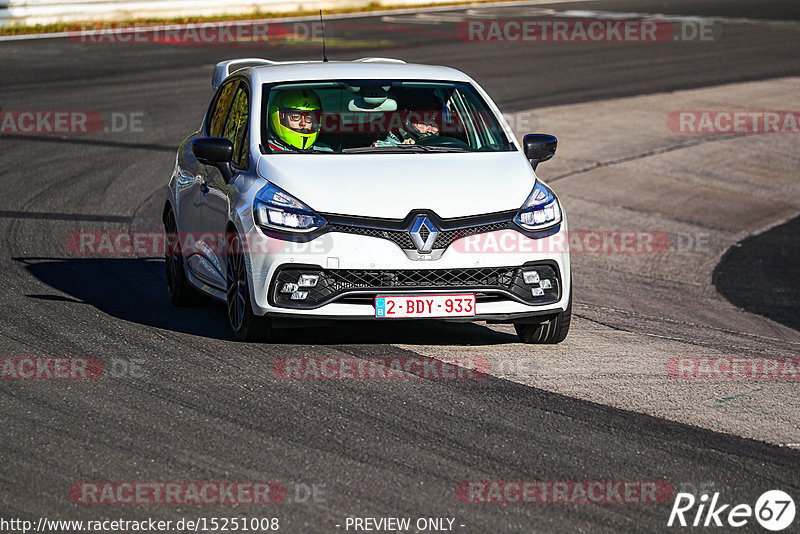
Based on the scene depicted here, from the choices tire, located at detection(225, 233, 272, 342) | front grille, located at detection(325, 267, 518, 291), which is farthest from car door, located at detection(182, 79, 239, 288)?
front grille, located at detection(325, 267, 518, 291)

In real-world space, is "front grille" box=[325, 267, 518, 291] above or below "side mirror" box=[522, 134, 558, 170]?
below

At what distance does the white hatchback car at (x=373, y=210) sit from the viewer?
7.66 meters

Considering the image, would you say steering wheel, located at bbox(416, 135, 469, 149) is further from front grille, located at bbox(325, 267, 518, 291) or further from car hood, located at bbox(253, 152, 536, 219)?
front grille, located at bbox(325, 267, 518, 291)

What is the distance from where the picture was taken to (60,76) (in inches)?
899

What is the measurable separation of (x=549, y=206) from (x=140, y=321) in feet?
9.41

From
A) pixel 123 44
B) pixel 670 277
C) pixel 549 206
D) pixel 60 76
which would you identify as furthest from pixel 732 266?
pixel 123 44

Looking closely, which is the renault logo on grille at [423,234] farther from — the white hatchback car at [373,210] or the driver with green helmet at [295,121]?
the driver with green helmet at [295,121]

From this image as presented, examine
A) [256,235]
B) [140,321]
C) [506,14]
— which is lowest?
[506,14]

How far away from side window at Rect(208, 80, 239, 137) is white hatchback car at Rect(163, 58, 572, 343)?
0.40 metres

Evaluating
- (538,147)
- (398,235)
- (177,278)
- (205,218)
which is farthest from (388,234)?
(177,278)

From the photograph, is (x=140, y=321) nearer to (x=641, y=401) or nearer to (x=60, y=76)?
(x=641, y=401)

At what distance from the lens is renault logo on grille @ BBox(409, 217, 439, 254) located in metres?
7.63

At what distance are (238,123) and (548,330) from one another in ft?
8.51

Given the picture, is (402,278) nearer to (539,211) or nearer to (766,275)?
(539,211)
